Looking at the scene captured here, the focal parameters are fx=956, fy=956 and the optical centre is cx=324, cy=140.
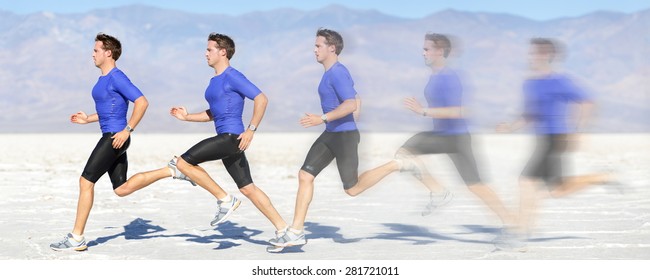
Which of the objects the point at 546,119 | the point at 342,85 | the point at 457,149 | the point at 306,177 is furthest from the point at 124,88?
the point at 546,119

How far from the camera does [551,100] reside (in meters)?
→ 7.12

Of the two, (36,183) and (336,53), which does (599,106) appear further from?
(36,183)

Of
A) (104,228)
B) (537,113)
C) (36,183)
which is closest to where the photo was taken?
(537,113)

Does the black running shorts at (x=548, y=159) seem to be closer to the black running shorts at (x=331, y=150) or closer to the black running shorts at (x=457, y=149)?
the black running shorts at (x=457, y=149)

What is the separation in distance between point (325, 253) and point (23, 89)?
155538mm

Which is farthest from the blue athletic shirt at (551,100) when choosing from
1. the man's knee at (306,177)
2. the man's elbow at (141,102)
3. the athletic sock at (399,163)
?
the man's elbow at (141,102)

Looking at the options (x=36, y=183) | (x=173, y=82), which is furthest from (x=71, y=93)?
(x=36, y=183)

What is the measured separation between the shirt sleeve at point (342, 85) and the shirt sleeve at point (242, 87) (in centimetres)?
58

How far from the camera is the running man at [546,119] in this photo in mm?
7113

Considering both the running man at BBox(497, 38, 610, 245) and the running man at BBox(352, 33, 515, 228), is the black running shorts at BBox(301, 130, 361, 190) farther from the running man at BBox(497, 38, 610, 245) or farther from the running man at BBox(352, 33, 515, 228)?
the running man at BBox(497, 38, 610, 245)

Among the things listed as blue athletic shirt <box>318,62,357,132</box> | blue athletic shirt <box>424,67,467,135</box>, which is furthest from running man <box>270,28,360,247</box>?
blue athletic shirt <box>424,67,467,135</box>

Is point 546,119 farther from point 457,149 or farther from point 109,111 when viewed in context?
point 109,111

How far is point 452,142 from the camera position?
24.5ft

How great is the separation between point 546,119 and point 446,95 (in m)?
0.78
